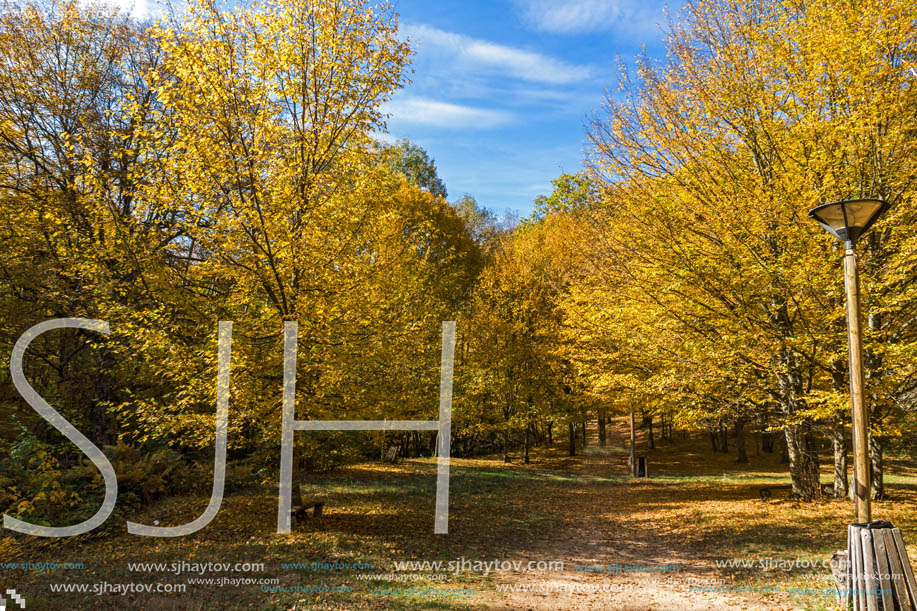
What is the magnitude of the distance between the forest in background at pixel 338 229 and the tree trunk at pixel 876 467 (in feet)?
0.22

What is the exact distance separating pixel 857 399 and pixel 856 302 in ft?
2.88

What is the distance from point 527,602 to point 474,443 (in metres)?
21.7

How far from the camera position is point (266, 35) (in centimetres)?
856

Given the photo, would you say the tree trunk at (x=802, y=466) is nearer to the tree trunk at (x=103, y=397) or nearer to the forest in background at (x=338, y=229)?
the forest in background at (x=338, y=229)

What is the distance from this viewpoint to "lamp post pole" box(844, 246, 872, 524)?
15.0 feet

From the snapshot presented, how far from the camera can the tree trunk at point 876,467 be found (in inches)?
419

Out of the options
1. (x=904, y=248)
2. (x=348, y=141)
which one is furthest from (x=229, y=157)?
(x=904, y=248)

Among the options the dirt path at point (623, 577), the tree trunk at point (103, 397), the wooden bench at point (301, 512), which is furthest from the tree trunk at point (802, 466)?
the tree trunk at point (103, 397)

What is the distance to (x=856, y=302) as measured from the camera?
15.6 feet

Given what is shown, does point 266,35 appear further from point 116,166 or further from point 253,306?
point 116,166

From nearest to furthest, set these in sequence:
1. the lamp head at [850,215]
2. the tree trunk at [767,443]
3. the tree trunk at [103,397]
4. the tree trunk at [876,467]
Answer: the lamp head at [850,215] < the tree trunk at [876,467] < the tree trunk at [103,397] < the tree trunk at [767,443]

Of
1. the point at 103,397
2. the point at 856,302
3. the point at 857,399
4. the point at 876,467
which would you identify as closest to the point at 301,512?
the point at 103,397

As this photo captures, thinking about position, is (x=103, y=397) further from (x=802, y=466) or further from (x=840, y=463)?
(x=840, y=463)

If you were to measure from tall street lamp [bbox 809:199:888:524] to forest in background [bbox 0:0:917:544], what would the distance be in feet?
12.7
